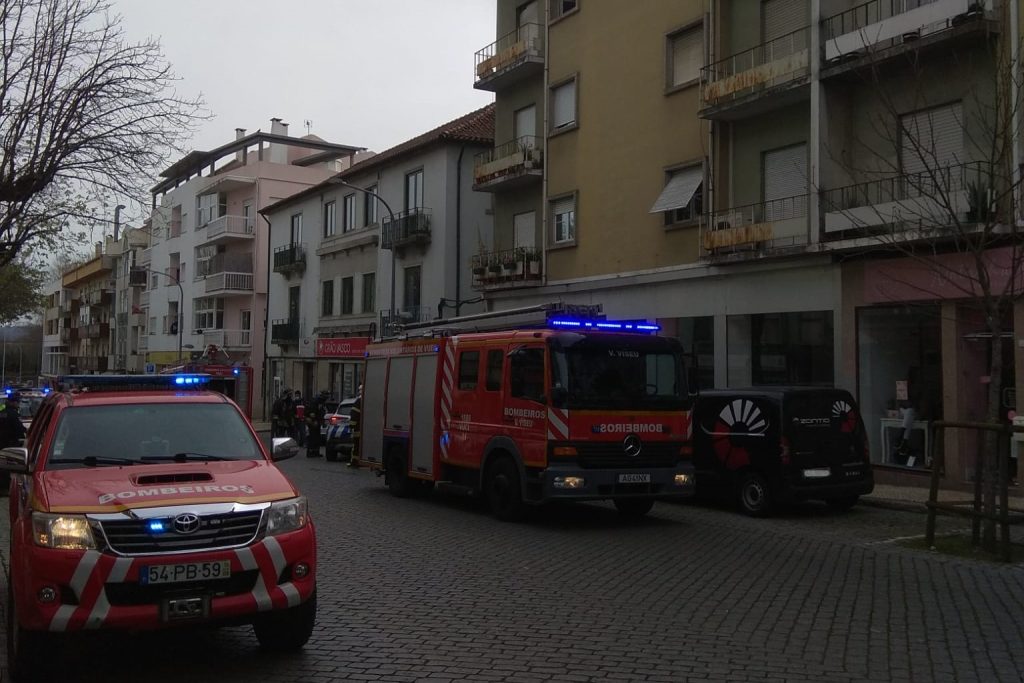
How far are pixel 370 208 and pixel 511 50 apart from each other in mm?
12213

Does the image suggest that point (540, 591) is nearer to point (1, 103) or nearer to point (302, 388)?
point (1, 103)

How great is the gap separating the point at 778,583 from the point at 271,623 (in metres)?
4.82

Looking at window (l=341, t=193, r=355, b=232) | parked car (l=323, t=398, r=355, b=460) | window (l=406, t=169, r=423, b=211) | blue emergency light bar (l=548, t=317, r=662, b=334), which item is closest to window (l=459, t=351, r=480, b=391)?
blue emergency light bar (l=548, t=317, r=662, b=334)

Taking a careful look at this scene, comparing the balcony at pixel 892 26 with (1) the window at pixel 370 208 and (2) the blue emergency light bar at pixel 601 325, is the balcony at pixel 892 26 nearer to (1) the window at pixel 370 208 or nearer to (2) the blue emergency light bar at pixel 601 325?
(2) the blue emergency light bar at pixel 601 325

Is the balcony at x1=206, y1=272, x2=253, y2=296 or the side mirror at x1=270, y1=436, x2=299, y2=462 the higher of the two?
the balcony at x1=206, y1=272, x2=253, y2=296

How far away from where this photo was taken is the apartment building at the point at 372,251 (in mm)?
31812

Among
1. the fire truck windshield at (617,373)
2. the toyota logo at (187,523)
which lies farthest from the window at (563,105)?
the toyota logo at (187,523)

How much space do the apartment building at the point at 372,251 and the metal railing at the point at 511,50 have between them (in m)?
3.91

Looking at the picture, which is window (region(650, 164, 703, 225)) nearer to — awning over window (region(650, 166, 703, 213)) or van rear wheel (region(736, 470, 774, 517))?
awning over window (region(650, 166, 703, 213))

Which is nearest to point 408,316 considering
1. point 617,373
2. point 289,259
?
point 289,259

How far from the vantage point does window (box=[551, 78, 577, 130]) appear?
2520 cm

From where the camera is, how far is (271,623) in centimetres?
614

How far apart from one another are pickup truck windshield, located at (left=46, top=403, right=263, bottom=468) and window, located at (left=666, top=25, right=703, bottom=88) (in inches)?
658

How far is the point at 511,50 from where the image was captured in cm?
2647
